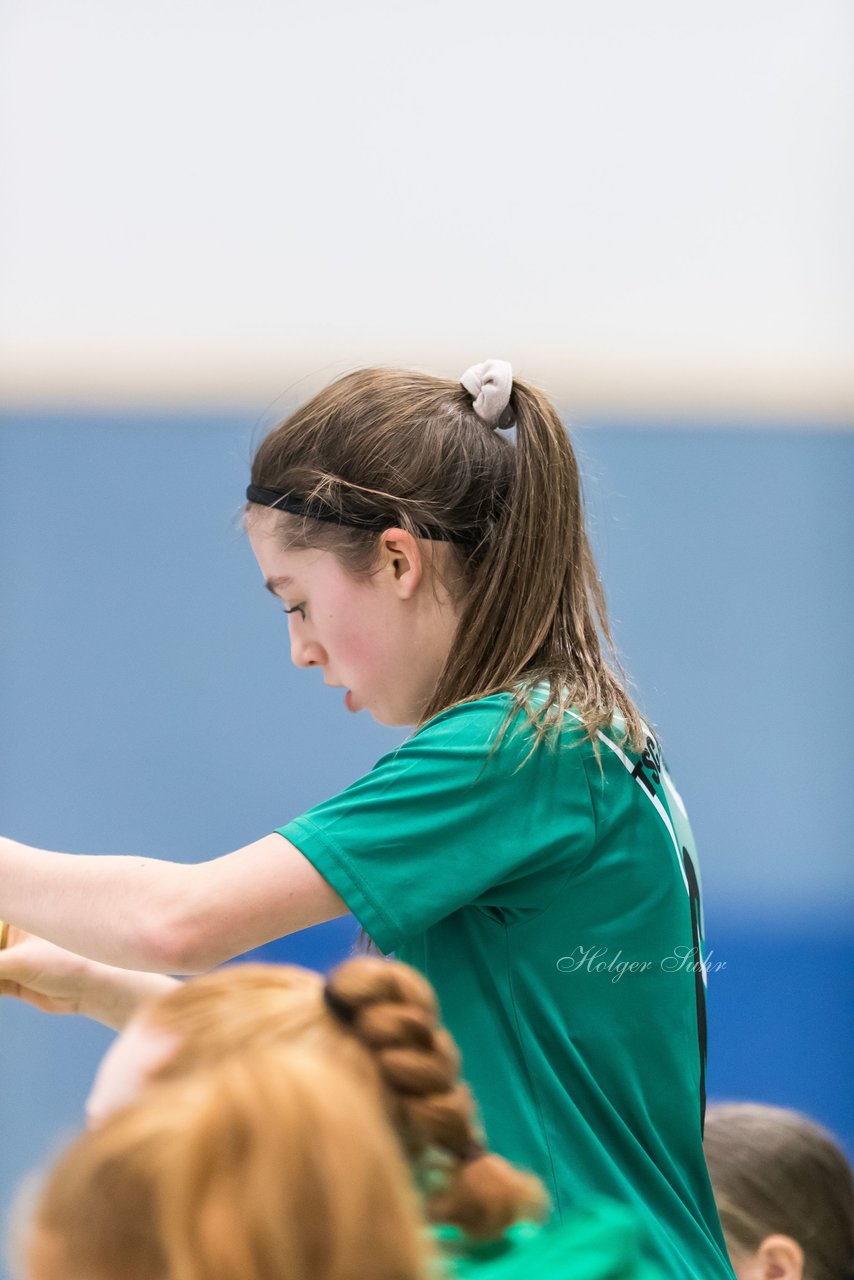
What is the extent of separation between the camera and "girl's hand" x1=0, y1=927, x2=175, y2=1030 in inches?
39.3

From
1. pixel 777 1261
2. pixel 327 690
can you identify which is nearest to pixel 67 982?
pixel 777 1261

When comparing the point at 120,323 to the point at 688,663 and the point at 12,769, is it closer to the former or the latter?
the point at 12,769

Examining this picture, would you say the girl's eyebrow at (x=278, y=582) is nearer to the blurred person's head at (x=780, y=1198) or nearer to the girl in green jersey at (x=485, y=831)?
the girl in green jersey at (x=485, y=831)

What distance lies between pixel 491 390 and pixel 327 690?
1.34 meters

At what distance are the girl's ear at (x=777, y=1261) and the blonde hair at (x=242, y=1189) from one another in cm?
92

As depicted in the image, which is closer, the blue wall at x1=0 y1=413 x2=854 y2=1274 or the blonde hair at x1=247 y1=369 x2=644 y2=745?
the blonde hair at x1=247 y1=369 x2=644 y2=745

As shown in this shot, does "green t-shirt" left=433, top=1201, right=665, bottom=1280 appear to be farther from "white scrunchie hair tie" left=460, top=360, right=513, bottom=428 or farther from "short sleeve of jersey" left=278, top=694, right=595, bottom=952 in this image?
"white scrunchie hair tie" left=460, top=360, right=513, bottom=428

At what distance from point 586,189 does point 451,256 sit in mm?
240

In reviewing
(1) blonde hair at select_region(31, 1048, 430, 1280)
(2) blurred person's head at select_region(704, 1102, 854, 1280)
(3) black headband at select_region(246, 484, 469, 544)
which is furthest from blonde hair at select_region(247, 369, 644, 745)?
(2) blurred person's head at select_region(704, 1102, 854, 1280)

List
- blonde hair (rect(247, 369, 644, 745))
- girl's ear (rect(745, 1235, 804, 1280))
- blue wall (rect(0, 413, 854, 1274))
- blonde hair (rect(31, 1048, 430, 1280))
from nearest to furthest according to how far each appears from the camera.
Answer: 1. blonde hair (rect(31, 1048, 430, 1280))
2. blonde hair (rect(247, 369, 644, 745))
3. girl's ear (rect(745, 1235, 804, 1280))
4. blue wall (rect(0, 413, 854, 1274))

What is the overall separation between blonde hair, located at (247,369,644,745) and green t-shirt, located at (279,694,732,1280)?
0.21ft

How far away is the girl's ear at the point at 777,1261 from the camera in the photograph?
4.19 feet

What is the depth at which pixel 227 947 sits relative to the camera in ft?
2.61

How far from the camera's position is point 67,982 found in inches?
39.9
